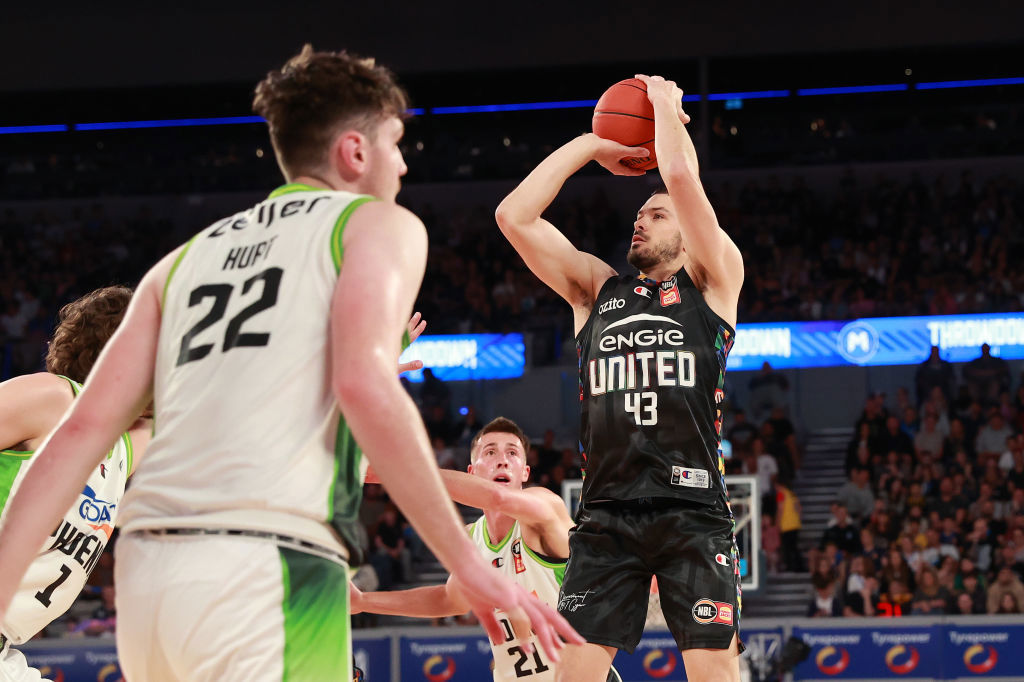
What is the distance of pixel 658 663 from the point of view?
39.4ft

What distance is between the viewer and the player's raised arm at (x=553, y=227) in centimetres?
541

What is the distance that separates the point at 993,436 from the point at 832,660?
662 cm

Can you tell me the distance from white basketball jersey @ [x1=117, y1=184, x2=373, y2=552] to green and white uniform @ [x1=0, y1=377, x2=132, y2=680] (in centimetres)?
172

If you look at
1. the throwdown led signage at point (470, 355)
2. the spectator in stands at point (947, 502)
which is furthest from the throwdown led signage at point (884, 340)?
the throwdown led signage at point (470, 355)

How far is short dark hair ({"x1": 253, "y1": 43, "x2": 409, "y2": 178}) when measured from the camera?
2.64m

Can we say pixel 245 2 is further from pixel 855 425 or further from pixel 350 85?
pixel 350 85

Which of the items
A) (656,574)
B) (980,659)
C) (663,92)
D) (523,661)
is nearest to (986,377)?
(980,659)

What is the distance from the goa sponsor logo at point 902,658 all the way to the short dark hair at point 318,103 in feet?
35.0

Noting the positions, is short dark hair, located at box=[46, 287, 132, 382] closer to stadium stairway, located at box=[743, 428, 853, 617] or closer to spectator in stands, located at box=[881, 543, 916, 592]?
spectator in stands, located at box=[881, 543, 916, 592]

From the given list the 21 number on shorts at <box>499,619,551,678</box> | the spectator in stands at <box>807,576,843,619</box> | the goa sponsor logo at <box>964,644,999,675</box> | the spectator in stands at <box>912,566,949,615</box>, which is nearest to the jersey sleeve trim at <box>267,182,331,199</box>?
the 21 number on shorts at <box>499,619,551,678</box>

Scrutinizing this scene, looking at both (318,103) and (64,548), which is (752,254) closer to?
(64,548)

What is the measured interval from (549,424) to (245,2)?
39.9 feet

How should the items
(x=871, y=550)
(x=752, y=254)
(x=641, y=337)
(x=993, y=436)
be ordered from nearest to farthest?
(x=641, y=337), (x=871, y=550), (x=993, y=436), (x=752, y=254)

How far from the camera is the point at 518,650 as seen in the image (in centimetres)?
609
